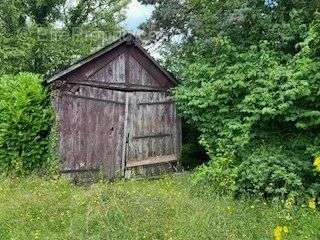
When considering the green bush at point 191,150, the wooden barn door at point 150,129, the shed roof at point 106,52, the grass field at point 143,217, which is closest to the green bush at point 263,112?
the grass field at point 143,217

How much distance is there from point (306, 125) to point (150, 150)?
6218mm

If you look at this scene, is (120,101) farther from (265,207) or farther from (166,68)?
(265,207)

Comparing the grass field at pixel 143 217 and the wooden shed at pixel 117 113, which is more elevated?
the wooden shed at pixel 117 113

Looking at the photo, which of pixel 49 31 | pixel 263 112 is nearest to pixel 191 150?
A: pixel 263 112

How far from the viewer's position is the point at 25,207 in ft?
33.6

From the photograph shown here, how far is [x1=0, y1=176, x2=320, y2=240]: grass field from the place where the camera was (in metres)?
8.53

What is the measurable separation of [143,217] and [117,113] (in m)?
6.53

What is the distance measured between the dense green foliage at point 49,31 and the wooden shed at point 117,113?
29.4 feet

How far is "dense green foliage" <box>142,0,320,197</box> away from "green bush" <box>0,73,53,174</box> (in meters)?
4.04

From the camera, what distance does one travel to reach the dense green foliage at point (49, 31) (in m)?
24.8

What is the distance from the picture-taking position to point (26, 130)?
15125mm

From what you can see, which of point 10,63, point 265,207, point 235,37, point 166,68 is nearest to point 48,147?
point 166,68

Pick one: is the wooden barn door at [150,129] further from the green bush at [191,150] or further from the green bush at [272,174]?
the green bush at [272,174]

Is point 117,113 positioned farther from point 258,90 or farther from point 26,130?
point 258,90
